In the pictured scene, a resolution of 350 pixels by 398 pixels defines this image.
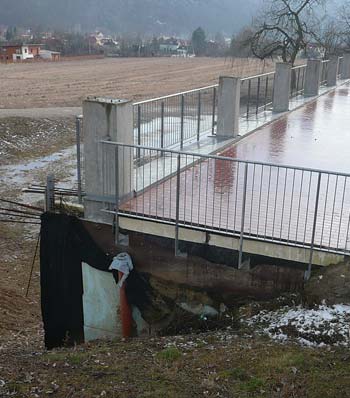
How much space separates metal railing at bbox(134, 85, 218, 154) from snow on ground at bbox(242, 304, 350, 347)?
494 centimetres

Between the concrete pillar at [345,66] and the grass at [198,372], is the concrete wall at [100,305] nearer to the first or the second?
the grass at [198,372]

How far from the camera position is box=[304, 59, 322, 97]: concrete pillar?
2197cm

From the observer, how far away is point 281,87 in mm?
17672

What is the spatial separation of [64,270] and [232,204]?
2.82 metres

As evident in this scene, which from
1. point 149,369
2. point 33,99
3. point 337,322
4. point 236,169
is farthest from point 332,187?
point 33,99

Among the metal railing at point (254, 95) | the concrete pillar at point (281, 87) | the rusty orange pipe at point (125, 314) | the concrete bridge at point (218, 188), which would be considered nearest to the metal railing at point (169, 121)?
the concrete bridge at point (218, 188)

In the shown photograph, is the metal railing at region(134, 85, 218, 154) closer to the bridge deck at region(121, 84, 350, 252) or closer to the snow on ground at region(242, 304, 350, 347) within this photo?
the bridge deck at region(121, 84, 350, 252)

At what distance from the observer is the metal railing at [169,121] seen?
11.2m

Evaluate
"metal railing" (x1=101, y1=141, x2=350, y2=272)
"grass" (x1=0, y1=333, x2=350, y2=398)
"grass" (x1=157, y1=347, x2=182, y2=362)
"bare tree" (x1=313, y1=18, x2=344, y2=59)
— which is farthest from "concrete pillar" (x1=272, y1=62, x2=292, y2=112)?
"bare tree" (x1=313, y1=18, x2=344, y2=59)

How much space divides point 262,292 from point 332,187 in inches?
113

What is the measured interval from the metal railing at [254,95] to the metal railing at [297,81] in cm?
373

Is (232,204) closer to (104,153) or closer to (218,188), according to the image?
(218,188)

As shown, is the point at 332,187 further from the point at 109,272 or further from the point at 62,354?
the point at 62,354

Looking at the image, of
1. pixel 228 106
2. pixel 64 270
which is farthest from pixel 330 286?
pixel 228 106
